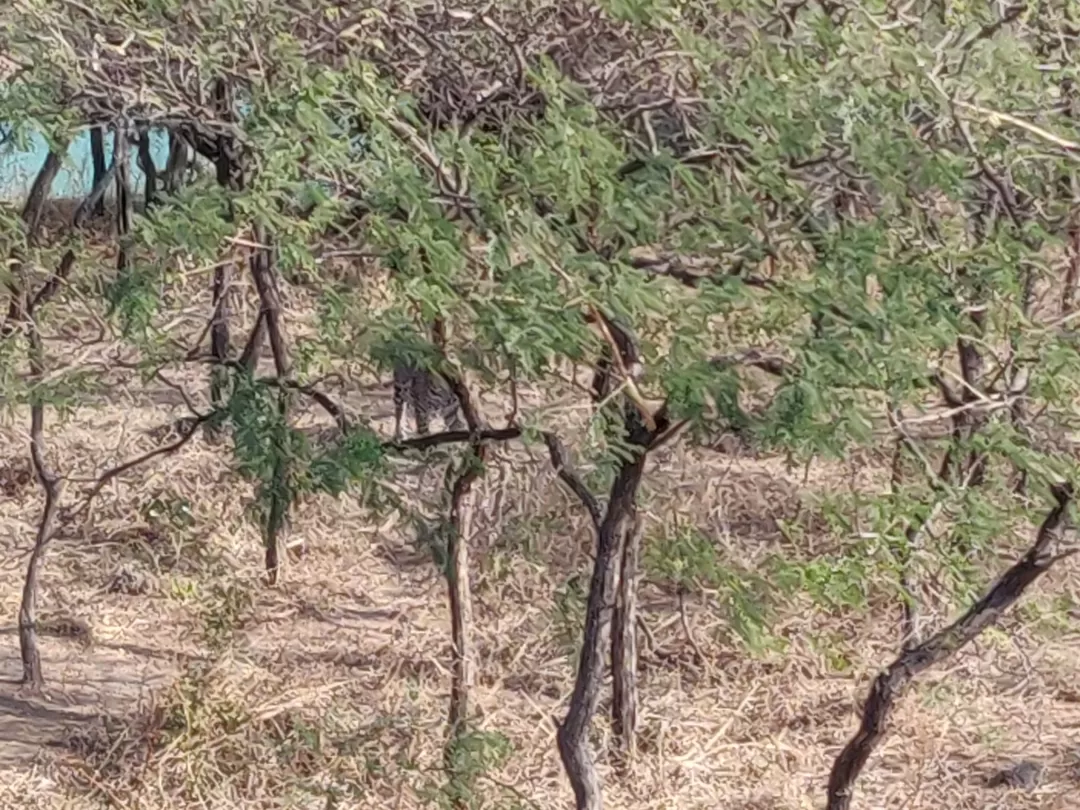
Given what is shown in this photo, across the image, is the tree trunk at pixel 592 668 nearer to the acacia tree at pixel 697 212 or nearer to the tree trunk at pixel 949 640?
the acacia tree at pixel 697 212

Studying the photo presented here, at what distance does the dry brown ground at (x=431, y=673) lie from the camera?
488 cm

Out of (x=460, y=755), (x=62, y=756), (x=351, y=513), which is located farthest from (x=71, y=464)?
(x=460, y=755)

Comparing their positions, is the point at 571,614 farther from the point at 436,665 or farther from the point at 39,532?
the point at 39,532

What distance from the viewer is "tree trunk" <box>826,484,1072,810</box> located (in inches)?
126

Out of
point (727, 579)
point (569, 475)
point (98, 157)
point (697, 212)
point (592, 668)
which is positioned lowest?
point (592, 668)

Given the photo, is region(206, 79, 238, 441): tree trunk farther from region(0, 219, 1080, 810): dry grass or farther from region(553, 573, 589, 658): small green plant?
region(553, 573, 589, 658): small green plant

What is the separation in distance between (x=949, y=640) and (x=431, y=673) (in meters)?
2.88

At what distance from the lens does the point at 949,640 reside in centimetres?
335

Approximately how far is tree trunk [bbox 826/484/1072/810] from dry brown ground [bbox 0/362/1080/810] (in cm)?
58

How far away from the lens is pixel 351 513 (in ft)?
24.4

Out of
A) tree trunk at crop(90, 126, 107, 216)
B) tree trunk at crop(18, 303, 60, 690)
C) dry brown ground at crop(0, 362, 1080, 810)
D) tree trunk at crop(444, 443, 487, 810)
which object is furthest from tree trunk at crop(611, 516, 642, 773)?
tree trunk at crop(90, 126, 107, 216)

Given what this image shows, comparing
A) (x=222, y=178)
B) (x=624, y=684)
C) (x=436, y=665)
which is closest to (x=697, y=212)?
(x=222, y=178)

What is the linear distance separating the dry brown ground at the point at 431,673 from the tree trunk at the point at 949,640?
583 mm

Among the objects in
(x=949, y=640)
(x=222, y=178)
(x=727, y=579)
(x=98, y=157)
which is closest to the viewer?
(x=949, y=640)
